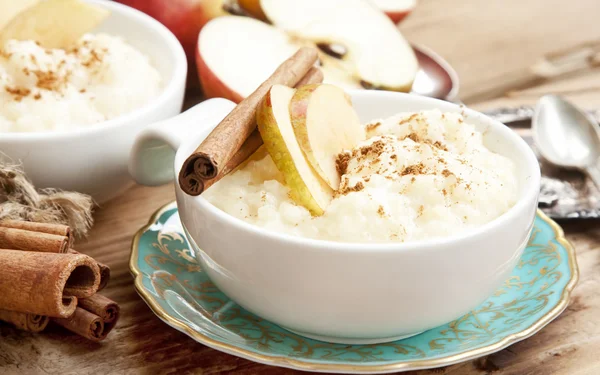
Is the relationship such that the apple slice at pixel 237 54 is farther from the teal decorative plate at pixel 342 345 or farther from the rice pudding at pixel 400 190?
the rice pudding at pixel 400 190

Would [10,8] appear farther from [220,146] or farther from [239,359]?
[239,359]

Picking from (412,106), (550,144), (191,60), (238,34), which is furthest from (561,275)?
(191,60)

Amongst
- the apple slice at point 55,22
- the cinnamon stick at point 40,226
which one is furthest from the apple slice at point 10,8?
the cinnamon stick at point 40,226

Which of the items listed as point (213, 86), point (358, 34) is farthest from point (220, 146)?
point (358, 34)

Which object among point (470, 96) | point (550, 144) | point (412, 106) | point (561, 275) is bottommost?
point (470, 96)

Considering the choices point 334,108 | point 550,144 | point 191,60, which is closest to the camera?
point 334,108

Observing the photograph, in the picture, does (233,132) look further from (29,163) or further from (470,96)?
(470,96)

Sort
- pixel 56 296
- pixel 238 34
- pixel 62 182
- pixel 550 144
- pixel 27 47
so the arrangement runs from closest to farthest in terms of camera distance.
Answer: pixel 56 296, pixel 62 182, pixel 27 47, pixel 550 144, pixel 238 34
